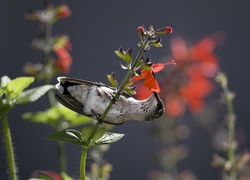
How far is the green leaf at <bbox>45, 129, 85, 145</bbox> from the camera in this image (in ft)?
3.24

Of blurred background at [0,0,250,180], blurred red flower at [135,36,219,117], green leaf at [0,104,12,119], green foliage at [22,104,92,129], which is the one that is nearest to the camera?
green leaf at [0,104,12,119]

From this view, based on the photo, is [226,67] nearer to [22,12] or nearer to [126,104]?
[22,12]

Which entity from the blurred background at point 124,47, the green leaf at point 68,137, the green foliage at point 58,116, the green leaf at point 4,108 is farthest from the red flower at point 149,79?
the blurred background at point 124,47

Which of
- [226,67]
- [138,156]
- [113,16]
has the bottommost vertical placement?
[138,156]

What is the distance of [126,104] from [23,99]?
27 centimetres

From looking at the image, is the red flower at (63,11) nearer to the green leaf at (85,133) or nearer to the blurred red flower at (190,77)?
the blurred red flower at (190,77)

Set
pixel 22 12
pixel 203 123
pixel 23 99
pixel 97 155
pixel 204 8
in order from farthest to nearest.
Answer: pixel 204 8 < pixel 22 12 < pixel 203 123 < pixel 97 155 < pixel 23 99

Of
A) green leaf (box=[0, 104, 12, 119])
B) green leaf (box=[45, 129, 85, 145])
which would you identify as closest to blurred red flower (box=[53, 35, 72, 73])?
green leaf (box=[0, 104, 12, 119])

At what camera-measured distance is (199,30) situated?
176 inches

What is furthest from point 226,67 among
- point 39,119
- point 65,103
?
point 65,103

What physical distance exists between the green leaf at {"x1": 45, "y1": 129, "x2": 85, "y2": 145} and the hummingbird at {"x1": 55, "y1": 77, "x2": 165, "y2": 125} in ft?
0.12

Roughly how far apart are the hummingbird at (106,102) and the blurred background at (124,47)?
9.40 ft

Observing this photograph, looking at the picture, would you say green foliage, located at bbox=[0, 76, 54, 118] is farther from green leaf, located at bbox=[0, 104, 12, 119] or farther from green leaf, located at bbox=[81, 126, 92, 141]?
green leaf, located at bbox=[81, 126, 92, 141]

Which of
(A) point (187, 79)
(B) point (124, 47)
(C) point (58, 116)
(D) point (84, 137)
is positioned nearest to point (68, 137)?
(D) point (84, 137)
